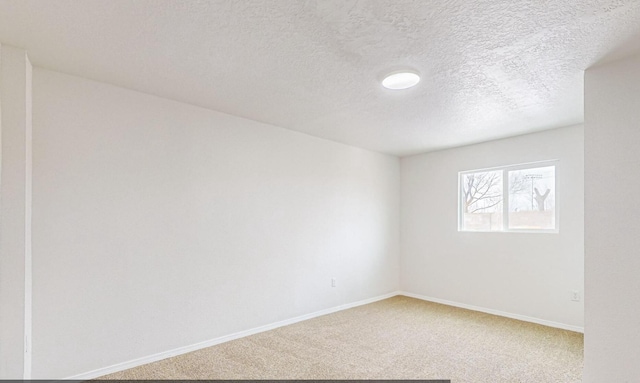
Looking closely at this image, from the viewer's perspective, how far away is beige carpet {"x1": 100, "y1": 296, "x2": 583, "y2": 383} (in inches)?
112

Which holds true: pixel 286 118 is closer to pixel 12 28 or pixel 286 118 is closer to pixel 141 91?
pixel 141 91

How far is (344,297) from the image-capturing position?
4922mm

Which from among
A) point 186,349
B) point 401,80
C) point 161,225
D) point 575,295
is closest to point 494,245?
point 575,295

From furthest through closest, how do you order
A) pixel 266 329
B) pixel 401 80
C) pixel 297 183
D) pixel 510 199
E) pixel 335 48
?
pixel 510 199, pixel 297 183, pixel 266 329, pixel 401 80, pixel 335 48

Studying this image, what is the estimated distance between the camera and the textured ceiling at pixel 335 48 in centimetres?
187

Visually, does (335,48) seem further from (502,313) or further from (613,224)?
(502,313)

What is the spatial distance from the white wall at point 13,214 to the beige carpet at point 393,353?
80 centimetres

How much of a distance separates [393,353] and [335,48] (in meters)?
2.76

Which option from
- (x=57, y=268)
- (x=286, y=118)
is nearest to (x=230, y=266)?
(x=57, y=268)

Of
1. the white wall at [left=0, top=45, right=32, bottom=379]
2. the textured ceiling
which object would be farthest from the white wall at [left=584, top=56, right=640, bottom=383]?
the white wall at [left=0, top=45, right=32, bottom=379]

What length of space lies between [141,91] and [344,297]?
363 cm

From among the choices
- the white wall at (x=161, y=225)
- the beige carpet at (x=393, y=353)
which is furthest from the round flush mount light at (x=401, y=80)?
the beige carpet at (x=393, y=353)

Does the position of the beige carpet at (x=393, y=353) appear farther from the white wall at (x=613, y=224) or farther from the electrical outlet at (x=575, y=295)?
the white wall at (x=613, y=224)

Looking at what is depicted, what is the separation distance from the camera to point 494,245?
15.7 feet
